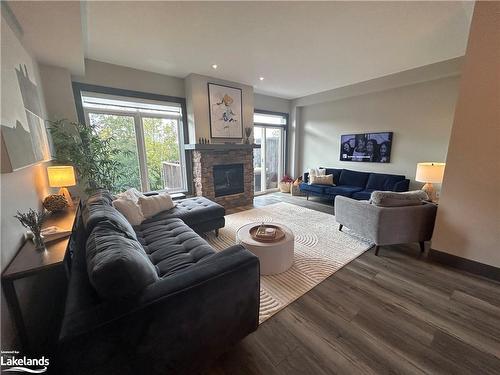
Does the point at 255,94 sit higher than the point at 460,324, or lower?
higher

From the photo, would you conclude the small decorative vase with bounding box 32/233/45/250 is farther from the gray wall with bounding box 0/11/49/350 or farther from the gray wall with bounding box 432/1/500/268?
the gray wall with bounding box 432/1/500/268

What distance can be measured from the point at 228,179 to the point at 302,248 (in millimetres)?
2577

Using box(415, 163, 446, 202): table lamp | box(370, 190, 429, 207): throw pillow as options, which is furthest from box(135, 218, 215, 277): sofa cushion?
box(415, 163, 446, 202): table lamp

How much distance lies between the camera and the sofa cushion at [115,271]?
0.93 metres

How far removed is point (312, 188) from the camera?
509 cm

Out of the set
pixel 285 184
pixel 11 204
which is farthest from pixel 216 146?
pixel 11 204

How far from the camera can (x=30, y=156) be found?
5.57ft

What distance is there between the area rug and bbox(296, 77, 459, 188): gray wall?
2.07 metres

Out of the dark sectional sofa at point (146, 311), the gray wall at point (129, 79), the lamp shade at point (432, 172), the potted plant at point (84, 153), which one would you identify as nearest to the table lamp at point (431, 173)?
the lamp shade at point (432, 172)

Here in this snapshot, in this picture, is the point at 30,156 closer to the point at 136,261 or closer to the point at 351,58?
the point at 136,261

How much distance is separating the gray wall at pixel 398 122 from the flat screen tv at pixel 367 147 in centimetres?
11

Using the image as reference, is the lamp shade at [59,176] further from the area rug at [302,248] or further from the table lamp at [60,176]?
the area rug at [302,248]

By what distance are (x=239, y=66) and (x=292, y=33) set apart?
129 centimetres

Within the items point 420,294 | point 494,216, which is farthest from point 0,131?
point 494,216
